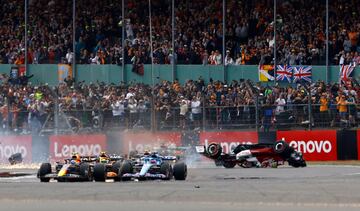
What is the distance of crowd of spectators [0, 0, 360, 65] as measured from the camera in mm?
34750

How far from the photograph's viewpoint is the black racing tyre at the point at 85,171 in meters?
22.5

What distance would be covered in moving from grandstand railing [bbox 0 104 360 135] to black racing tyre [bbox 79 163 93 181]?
8.63 m

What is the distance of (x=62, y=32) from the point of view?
3688 centimetres

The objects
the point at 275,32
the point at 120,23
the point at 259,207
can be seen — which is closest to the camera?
the point at 259,207

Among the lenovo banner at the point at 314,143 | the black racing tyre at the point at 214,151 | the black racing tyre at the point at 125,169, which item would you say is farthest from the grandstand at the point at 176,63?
the black racing tyre at the point at 125,169

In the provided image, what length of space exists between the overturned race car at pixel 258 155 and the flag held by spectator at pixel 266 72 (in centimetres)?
669

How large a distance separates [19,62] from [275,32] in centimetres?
963

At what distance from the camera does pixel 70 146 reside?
107 feet

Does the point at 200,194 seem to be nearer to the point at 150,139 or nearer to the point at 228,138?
the point at 150,139

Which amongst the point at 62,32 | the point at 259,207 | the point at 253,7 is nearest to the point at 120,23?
the point at 62,32

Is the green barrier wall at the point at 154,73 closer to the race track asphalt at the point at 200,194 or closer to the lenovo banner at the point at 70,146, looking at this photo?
the lenovo banner at the point at 70,146

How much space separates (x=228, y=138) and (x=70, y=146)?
516cm

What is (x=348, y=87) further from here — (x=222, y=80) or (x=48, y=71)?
(x=48, y=71)

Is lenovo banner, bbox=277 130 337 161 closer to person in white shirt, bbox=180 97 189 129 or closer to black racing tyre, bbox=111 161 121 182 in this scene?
person in white shirt, bbox=180 97 189 129
